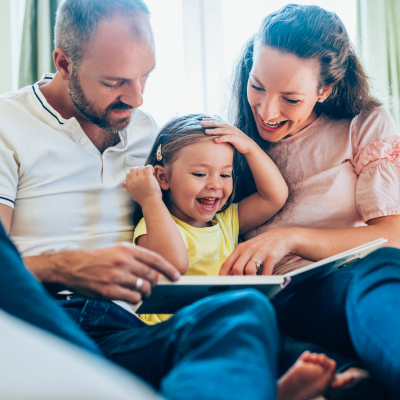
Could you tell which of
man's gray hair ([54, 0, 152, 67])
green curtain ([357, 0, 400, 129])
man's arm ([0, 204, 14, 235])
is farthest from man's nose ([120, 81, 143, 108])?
green curtain ([357, 0, 400, 129])

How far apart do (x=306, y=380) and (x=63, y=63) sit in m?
1.13

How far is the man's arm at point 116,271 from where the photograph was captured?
2.38 feet

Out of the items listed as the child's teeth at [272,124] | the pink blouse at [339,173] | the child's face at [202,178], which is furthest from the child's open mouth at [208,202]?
the child's teeth at [272,124]

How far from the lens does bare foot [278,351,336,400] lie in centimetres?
63

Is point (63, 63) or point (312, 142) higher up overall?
point (63, 63)

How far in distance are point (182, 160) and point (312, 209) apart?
451mm

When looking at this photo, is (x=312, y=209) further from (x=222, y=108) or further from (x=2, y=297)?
(x=2, y=297)

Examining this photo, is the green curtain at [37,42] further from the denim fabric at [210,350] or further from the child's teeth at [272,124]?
the denim fabric at [210,350]

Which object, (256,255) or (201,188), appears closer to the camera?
(256,255)

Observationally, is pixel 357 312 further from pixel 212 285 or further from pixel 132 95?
pixel 132 95

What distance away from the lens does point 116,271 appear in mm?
729

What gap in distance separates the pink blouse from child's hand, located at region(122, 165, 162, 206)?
430mm

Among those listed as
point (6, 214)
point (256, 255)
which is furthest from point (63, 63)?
point (256, 255)

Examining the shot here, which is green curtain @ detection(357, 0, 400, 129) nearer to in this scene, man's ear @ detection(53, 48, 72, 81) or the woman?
the woman
